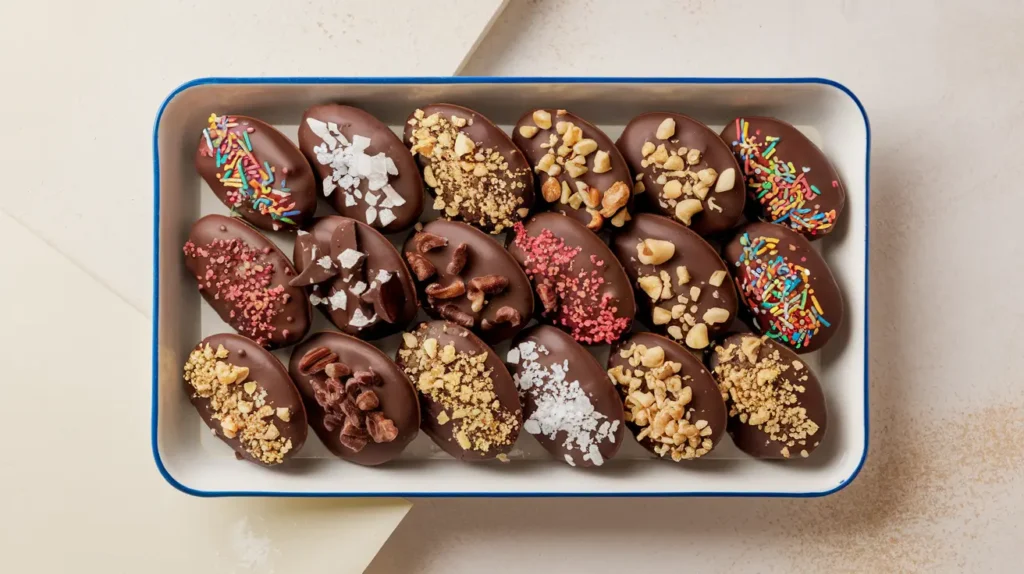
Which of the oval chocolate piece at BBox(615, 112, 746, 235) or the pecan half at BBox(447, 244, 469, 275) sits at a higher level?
the oval chocolate piece at BBox(615, 112, 746, 235)

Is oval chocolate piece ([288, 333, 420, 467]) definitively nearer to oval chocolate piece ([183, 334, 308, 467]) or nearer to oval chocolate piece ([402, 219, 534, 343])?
oval chocolate piece ([183, 334, 308, 467])

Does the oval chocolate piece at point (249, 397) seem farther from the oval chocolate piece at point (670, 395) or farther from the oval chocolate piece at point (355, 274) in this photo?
the oval chocolate piece at point (670, 395)

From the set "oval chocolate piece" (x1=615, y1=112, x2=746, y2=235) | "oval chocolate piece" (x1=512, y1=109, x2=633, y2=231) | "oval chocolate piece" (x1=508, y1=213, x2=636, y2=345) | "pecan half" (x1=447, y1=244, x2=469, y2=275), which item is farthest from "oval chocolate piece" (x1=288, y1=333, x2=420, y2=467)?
"oval chocolate piece" (x1=615, y1=112, x2=746, y2=235)

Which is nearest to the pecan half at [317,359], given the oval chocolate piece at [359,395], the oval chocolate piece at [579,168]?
the oval chocolate piece at [359,395]

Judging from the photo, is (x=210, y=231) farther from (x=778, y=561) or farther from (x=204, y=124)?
(x=778, y=561)

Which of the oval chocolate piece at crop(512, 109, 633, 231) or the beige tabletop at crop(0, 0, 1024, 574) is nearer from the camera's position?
the oval chocolate piece at crop(512, 109, 633, 231)

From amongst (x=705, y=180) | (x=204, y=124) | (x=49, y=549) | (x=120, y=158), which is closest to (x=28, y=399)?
(x=49, y=549)
